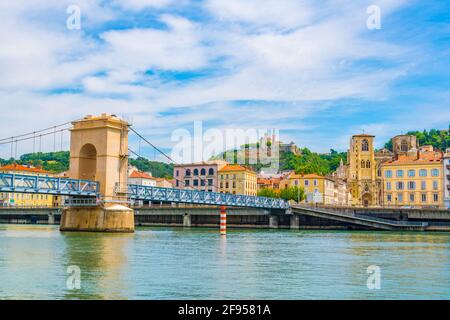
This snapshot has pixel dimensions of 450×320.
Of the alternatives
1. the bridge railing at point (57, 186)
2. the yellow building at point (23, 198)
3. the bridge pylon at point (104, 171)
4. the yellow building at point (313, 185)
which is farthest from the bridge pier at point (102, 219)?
the yellow building at point (23, 198)

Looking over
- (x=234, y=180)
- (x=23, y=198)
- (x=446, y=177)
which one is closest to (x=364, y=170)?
(x=234, y=180)

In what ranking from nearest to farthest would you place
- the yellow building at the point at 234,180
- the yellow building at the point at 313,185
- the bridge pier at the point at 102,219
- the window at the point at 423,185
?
the bridge pier at the point at 102,219, the window at the point at 423,185, the yellow building at the point at 313,185, the yellow building at the point at 234,180

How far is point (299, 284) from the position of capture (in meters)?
20.0

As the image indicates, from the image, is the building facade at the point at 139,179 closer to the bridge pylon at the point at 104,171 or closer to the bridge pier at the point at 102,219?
the bridge pylon at the point at 104,171

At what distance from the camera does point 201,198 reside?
246 ft

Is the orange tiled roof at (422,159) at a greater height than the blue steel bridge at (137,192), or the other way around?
the orange tiled roof at (422,159)

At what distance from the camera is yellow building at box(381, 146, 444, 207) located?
293 ft

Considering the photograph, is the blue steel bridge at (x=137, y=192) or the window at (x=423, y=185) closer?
the blue steel bridge at (x=137, y=192)

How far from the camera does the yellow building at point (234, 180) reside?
114000 mm

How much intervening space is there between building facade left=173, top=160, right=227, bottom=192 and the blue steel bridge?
34.8 meters

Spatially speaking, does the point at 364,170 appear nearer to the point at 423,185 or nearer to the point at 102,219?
the point at 423,185

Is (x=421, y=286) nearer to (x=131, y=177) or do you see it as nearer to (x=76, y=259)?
(x=76, y=259)
